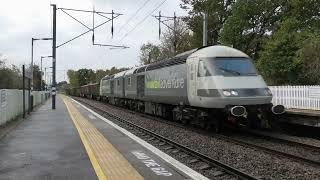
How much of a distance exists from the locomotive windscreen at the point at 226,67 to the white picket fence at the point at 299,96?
8714 mm

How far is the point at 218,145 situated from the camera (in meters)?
15.2

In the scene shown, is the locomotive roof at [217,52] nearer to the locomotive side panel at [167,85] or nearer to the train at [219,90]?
the train at [219,90]

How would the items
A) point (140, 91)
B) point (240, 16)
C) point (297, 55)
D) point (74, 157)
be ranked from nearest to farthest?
point (74, 157) → point (140, 91) → point (297, 55) → point (240, 16)

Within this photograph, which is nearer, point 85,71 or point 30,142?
point 30,142

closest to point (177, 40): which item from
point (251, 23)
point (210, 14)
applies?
point (210, 14)

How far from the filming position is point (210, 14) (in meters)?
52.7

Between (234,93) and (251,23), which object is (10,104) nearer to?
(234,93)

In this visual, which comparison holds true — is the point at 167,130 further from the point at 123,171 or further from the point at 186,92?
the point at 123,171

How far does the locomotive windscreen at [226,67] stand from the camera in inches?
693

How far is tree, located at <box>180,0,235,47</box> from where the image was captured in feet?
171

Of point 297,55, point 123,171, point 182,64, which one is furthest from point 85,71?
point 123,171

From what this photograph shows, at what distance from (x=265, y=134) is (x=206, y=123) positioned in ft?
6.90

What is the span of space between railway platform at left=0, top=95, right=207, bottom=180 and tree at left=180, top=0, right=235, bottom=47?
117 ft

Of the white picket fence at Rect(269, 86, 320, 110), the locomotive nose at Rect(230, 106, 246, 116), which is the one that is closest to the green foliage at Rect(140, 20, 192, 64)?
the white picket fence at Rect(269, 86, 320, 110)
